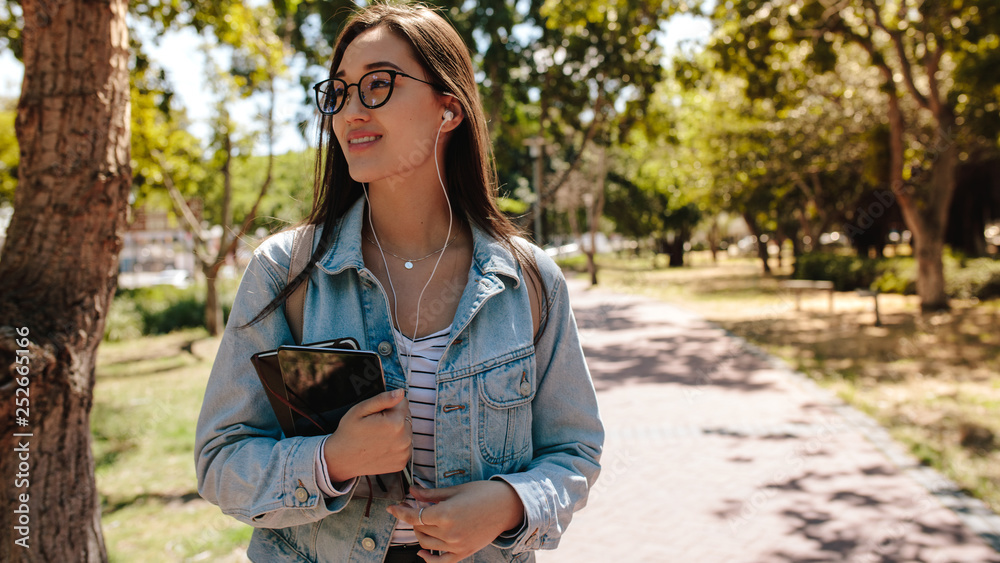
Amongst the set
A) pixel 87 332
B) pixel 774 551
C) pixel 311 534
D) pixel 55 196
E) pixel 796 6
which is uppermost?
pixel 796 6

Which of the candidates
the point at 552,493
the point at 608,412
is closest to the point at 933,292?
the point at 608,412

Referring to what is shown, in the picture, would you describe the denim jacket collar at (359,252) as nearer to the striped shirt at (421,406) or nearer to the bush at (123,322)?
the striped shirt at (421,406)

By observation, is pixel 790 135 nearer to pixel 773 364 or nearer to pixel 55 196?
pixel 773 364

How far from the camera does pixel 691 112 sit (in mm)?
24328

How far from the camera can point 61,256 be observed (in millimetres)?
2650

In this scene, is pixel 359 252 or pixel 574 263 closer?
pixel 359 252

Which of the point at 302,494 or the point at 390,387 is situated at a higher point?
the point at 390,387

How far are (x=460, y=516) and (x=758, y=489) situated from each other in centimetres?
444

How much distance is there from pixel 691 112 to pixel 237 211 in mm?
24345

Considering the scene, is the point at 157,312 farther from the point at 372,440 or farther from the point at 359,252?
the point at 372,440

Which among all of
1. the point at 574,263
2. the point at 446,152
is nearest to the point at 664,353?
the point at 446,152

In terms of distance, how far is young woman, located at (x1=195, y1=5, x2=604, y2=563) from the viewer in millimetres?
1407

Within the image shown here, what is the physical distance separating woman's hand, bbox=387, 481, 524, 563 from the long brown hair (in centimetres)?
49

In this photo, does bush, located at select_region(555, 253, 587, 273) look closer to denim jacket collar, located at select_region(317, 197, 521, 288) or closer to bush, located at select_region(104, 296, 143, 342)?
bush, located at select_region(104, 296, 143, 342)
